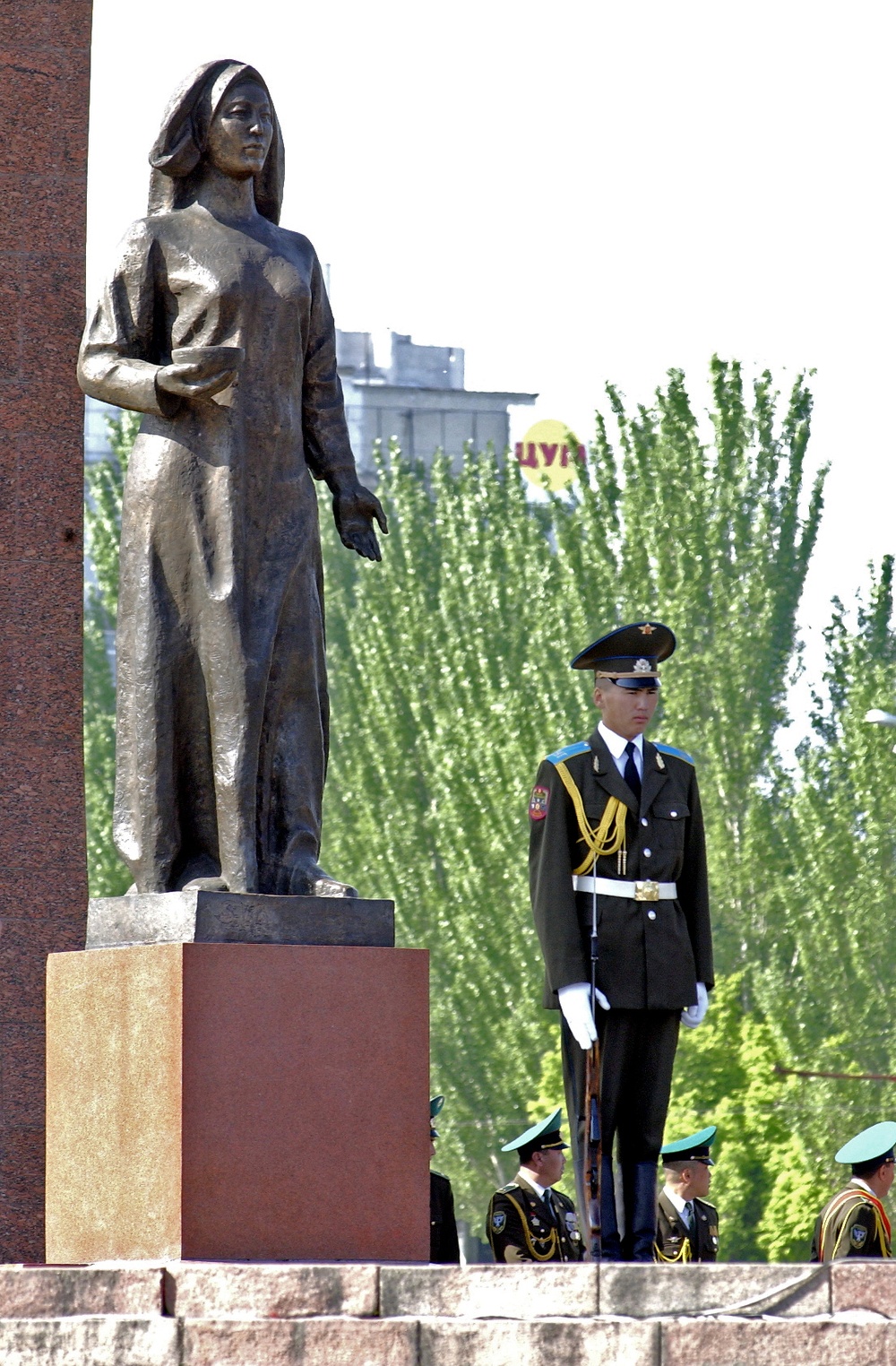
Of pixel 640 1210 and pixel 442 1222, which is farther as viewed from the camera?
pixel 442 1222

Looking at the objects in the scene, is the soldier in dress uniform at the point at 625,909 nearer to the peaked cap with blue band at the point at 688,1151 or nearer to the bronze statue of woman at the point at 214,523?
the bronze statue of woman at the point at 214,523

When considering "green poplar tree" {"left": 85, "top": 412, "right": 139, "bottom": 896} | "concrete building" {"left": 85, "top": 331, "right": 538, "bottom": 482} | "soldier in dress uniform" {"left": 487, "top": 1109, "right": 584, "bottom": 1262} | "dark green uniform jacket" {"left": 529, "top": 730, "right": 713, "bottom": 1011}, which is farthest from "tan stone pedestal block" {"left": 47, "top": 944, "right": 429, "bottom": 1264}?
"concrete building" {"left": 85, "top": 331, "right": 538, "bottom": 482}

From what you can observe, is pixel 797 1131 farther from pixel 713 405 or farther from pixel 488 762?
pixel 713 405

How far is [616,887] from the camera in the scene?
6.91 metres

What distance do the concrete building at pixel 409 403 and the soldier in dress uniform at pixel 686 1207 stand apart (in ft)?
134

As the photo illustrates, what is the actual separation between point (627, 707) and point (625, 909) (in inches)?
23.8

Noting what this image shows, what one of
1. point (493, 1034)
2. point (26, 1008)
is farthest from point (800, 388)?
point (26, 1008)

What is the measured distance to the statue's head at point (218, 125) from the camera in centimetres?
636

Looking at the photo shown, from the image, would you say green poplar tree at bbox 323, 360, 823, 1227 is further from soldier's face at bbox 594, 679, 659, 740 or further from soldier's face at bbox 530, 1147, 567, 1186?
soldier's face at bbox 594, 679, 659, 740

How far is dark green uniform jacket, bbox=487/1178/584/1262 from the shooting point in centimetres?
918

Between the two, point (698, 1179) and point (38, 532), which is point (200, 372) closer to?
point (38, 532)

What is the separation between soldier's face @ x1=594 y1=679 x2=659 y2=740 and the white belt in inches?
17.5

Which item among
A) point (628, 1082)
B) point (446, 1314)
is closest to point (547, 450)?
point (628, 1082)

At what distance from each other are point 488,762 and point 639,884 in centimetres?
1899
